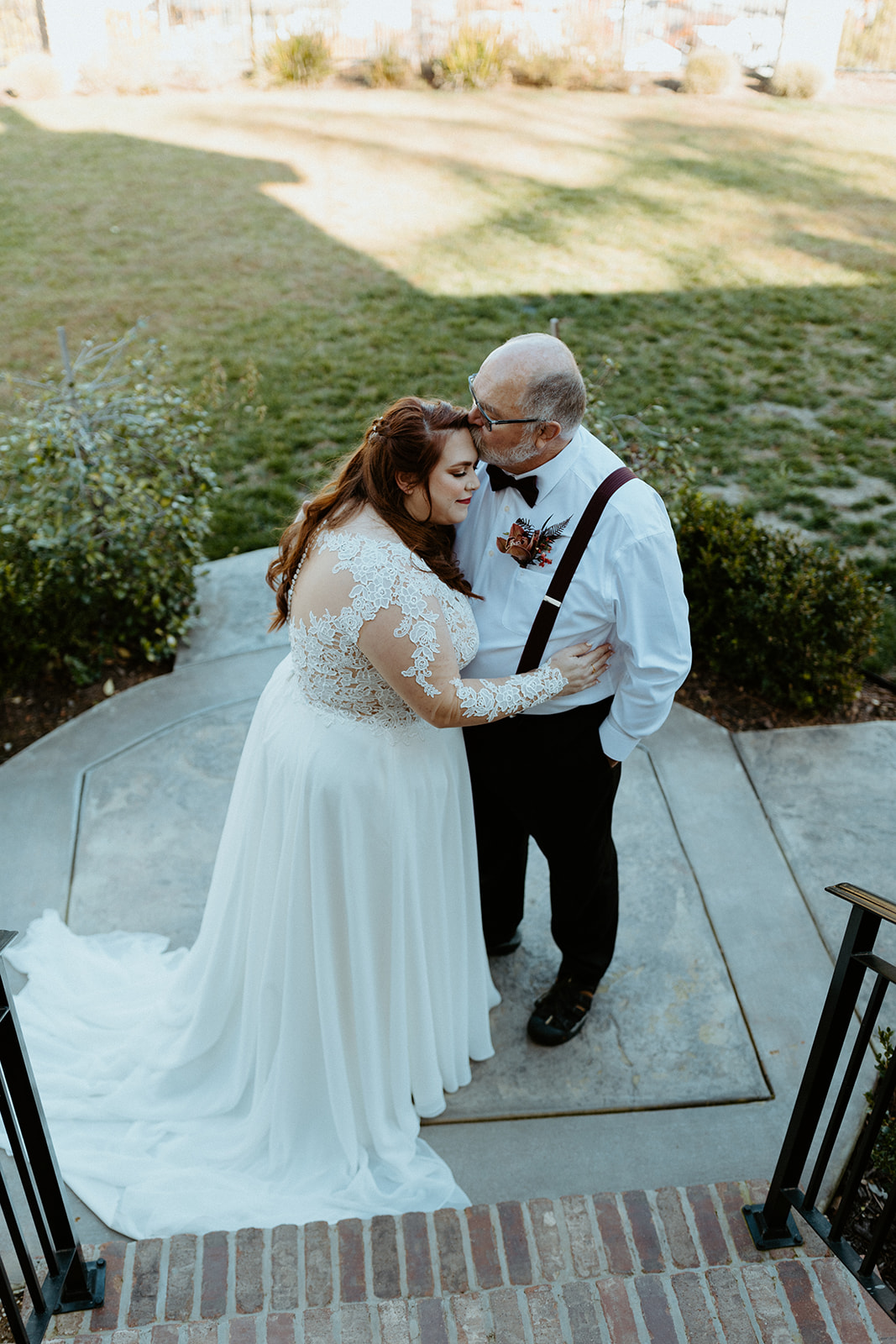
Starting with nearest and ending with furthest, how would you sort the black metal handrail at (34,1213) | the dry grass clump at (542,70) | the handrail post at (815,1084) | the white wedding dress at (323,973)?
the black metal handrail at (34,1213)
the handrail post at (815,1084)
the white wedding dress at (323,973)
the dry grass clump at (542,70)

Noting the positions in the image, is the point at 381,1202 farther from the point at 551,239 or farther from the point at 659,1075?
the point at 551,239

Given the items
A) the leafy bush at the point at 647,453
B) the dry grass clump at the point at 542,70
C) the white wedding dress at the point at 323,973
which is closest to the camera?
the white wedding dress at the point at 323,973

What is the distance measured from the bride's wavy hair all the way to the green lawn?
3.74 metres

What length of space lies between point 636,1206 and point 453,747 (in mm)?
1351

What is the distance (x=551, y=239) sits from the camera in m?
11.2

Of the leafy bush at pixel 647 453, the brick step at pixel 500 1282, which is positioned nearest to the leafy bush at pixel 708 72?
the leafy bush at pixel 647 453

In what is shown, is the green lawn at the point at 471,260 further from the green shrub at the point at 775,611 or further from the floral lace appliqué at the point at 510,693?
the floral lace appliqué at the point at 510,693

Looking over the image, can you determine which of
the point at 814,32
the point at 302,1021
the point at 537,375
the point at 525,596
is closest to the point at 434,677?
the point at 525,596

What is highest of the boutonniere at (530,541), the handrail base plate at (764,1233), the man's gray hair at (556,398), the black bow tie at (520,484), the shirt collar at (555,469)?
the man's gray hair at (556,398)

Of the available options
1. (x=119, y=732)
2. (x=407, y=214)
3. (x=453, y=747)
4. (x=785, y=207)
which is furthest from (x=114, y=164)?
(x=453, y=747)

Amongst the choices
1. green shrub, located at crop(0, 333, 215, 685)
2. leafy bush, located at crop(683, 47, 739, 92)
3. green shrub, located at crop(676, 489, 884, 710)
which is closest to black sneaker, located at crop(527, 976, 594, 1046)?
green shrub, located at crop(676, 489, 884, 710)

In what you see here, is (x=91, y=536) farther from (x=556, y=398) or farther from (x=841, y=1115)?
(x=841, y=1115)

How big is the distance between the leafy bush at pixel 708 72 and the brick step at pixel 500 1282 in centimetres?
1748

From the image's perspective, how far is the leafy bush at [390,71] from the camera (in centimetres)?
1617
